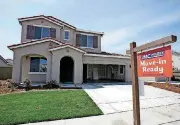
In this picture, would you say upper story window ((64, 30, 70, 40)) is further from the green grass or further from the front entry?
the green grass

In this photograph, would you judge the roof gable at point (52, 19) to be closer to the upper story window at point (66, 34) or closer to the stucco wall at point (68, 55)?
the upper story window at point (66, 34)

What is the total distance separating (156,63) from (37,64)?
16072 mm

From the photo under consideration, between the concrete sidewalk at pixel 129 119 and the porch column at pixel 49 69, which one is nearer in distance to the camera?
the concrete sidewalk at pixel 129 119

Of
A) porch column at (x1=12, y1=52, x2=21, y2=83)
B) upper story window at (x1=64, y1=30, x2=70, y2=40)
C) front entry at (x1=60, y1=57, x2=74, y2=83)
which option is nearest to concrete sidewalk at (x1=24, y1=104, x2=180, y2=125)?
porch column at (x1=12, y1=52, x2=21, y2=83)

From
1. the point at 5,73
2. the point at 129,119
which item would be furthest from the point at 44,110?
the point at 5,73

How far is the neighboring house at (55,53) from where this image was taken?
1587 centimetres

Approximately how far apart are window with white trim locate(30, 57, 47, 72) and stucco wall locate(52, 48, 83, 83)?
9.71ft

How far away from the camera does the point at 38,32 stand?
62.8ft

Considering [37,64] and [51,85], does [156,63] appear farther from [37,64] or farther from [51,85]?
[37,64]

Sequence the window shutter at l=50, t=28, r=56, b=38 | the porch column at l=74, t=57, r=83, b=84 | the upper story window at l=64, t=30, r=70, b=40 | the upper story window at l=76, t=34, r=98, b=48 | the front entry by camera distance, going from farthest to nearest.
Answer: the upper story window at l=76, t=34, r=98, b=48, the upper story window at l=64, t=30, r=70, b=40, the window shutter at l=50, t=28, r=56, b=38, the front entry, the porch column at l=74, t=57, r=83, b=84

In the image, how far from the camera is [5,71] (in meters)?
25.1

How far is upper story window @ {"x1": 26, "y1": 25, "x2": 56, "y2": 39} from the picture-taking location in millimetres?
18688

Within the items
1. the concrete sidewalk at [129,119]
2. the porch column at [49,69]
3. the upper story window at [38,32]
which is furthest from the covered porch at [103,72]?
the concrete sidewalk at [129,119]

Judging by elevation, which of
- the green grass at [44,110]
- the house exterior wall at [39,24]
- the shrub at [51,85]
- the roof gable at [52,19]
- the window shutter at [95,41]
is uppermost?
the roof gable at [52,19]
